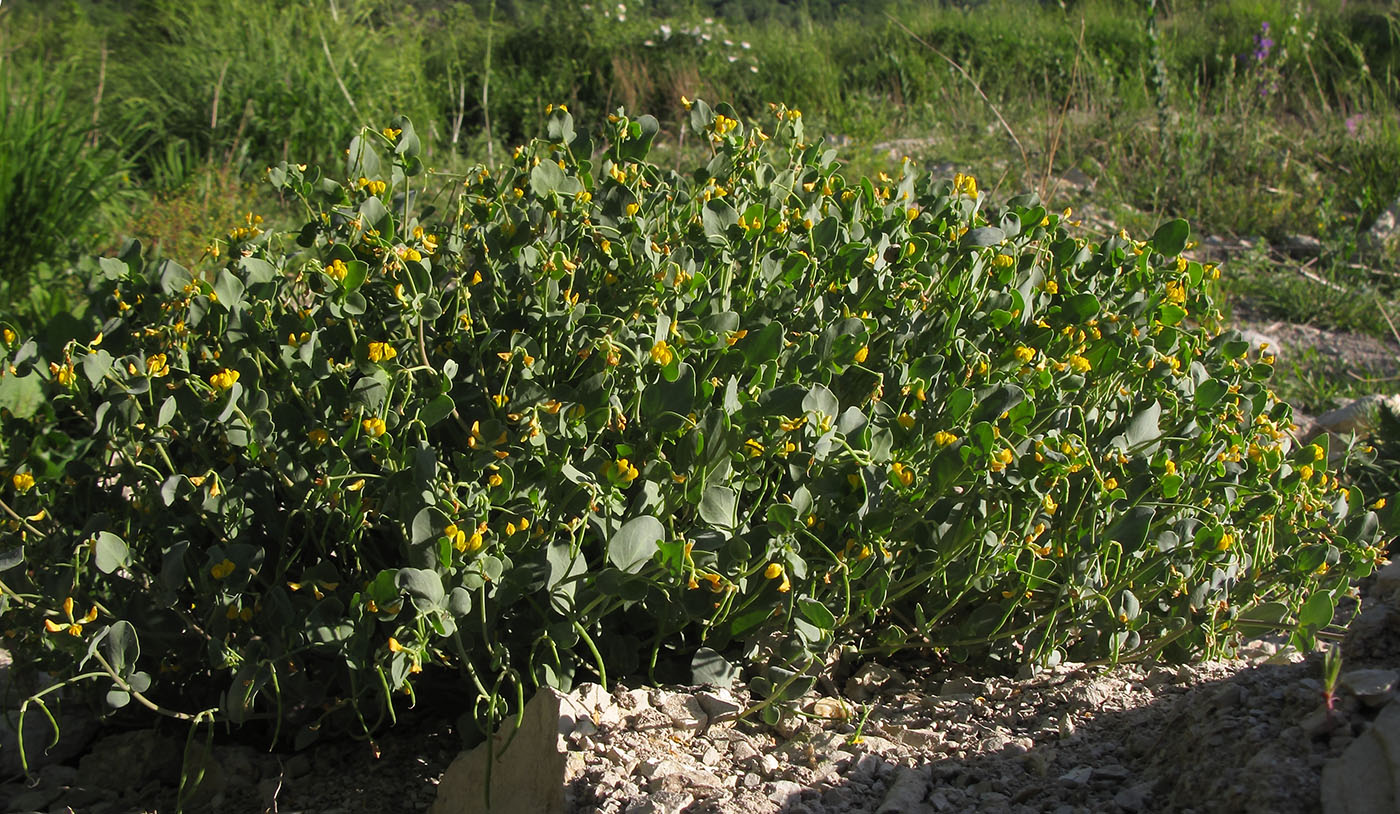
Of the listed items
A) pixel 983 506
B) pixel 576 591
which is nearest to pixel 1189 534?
pixel 983 506

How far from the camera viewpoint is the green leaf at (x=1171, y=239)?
7.20 ft

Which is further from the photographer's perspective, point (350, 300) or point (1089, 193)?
point (1089, 193)

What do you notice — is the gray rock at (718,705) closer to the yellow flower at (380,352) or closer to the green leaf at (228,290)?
the yellow flower at (380,352)

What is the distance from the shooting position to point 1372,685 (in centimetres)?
140

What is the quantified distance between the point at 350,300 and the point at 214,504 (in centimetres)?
37

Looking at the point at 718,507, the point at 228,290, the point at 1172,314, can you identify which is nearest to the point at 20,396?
the point at 228,290

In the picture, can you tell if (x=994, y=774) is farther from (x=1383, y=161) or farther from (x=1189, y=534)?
(x=1383, y=161)

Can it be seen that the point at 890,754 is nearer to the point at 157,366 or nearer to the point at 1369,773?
the point at 1369,773

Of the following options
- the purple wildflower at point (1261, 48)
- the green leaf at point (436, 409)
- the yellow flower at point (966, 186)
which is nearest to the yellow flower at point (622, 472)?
the green leaf at point (436, 409)

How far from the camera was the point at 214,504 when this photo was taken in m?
1.71

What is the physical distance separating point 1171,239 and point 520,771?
1.57 meters

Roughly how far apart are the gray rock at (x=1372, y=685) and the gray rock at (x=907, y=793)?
0.56 meters

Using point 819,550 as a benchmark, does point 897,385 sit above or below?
above

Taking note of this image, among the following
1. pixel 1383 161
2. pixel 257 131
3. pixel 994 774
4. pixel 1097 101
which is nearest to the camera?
pixel 994 774
